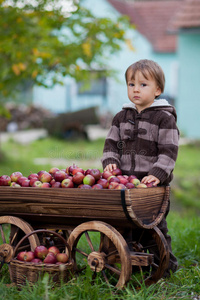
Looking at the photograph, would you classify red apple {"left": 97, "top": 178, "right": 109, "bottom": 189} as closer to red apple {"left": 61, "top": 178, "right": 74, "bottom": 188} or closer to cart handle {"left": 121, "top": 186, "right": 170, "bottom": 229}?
red apple {"left": 61, "top": 178, "right": 74, "bottom": 188}

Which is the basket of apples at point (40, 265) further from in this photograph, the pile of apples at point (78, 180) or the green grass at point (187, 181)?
the green grass at point (187, 181)

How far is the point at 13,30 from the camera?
6688 mm

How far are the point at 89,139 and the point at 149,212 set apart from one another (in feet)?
34.4

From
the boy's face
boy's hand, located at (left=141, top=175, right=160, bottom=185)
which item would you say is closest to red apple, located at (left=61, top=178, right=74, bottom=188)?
boy's hand, located at (left=141, top=175, right=160, bottom=185)

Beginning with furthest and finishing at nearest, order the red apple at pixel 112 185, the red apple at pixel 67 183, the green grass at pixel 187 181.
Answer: the green grass at pixel 187 181 → the red apple at pixel 67 183 → the red apple at pixel 112 185

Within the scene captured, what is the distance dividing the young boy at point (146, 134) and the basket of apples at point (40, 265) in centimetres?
71

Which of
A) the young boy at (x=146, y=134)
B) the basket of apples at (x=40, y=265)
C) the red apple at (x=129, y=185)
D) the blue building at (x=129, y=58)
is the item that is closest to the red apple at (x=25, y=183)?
the basket of apples at (x=40, y=265)

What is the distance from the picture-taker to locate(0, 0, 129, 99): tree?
21.4ft

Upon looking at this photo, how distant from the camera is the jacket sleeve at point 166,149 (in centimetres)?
319

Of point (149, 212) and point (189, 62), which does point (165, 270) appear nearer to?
point (149, 212)

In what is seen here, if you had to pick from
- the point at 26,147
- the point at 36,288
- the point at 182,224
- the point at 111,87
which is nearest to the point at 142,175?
the point at 36,288

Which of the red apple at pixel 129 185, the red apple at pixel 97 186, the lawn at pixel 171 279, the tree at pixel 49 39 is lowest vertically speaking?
the lawn at pixel 171 279

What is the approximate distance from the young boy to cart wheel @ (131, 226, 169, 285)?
0.11 meters

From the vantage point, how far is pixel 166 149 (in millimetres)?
3219
